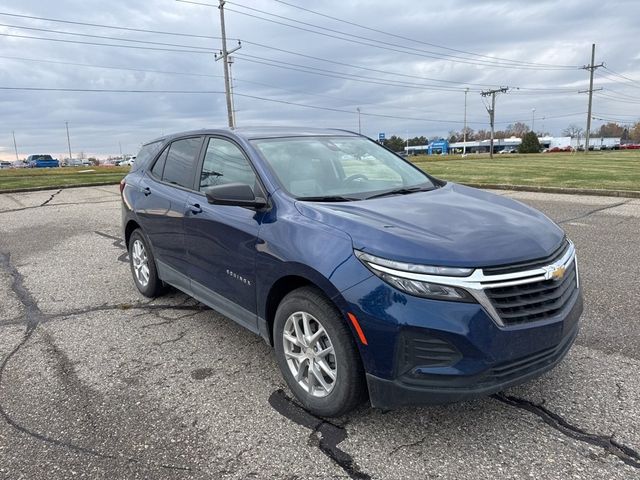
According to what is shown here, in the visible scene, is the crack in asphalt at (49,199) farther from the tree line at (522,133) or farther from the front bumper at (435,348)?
the tree line at (522,133)

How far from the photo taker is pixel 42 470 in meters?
2.59

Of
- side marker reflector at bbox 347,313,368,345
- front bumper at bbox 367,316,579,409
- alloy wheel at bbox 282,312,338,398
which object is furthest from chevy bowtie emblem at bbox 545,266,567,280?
alloy wheel at bbox 282,312,338,398

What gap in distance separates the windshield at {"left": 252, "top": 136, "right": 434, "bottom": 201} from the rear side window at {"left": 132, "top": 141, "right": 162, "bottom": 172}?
6.19 feet

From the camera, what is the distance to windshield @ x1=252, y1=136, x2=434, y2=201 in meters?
3.52

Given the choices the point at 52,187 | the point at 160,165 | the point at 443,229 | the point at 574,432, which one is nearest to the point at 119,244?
the point at 160,165

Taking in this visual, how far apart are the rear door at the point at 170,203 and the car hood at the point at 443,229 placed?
1.56m

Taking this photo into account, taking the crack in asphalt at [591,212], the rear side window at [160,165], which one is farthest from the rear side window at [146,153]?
the crack in asphalt at [591,212]

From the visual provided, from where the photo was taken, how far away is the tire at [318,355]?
2.71 m

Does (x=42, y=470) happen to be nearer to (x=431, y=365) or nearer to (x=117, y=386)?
(x=117, y=386)

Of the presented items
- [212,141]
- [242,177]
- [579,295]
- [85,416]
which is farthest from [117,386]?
[579,295]

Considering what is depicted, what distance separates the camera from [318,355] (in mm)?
2906

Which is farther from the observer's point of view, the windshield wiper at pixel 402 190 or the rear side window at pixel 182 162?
the rear side window at pixel 182 162

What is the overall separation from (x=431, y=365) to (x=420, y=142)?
470ft

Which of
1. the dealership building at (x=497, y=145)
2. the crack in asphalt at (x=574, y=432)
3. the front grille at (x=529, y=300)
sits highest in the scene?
Answer: the front grille at (x=529, y=300)
